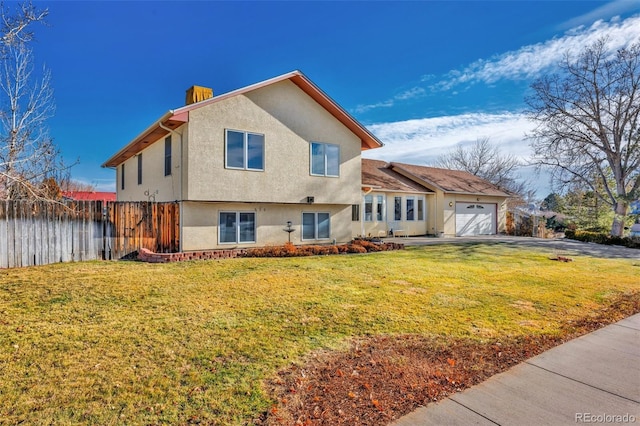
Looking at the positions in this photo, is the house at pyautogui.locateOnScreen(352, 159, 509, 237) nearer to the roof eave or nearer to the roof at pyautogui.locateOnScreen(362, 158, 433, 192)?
the roof at pyautogui.locateOnScreen(362, 158, 433, 192)

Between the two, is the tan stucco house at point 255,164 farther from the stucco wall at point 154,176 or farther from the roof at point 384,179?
the roof at point 384,179

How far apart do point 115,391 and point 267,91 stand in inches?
475

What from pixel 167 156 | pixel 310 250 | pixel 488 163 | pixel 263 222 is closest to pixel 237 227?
pixel 263 222

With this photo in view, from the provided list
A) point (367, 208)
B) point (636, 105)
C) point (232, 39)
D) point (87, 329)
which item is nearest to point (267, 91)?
point (232, 39)

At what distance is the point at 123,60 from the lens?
1472 centimetres

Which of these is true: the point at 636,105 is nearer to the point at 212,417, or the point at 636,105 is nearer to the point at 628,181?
the point at 628,181

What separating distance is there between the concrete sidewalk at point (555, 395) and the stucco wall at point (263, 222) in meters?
10.6

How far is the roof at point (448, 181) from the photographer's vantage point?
2270 cm

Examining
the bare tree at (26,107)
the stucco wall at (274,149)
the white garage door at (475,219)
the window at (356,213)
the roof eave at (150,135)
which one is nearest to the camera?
the roof eave at (150,135)

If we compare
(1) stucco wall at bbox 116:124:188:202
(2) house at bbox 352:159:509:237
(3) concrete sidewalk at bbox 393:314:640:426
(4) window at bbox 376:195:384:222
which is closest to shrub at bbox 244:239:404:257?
(1) stucco wall at bbox 116:124:188:202

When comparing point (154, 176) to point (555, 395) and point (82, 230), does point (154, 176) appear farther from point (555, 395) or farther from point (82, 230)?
point (555, 395)

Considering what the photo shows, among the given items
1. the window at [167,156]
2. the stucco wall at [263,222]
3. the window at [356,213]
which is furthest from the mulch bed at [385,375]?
the window at [356,213]

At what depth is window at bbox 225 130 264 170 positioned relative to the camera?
12.5 metres

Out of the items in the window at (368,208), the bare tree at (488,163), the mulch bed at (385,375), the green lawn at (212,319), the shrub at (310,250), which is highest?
the bare tree at (488,163)
